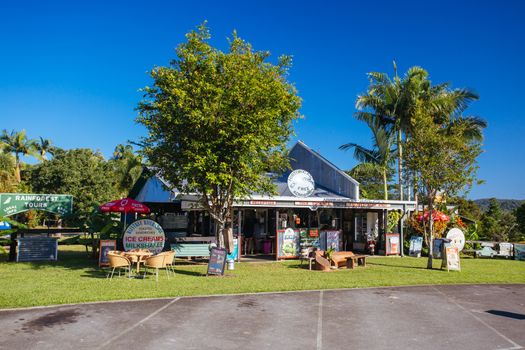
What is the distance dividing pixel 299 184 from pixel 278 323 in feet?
40.1

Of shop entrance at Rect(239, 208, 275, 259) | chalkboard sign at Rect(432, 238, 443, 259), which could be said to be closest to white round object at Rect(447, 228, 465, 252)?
chalkboard sign at Rect(432, 238, 443, 259)

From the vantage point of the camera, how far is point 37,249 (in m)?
17.1

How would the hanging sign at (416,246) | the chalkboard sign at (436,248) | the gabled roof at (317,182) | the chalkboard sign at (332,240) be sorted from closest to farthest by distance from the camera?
the chalkboard sign at (332,240) → the chalkboard sign at (436,248) → the gabled roof at (317,182) → the hanging sign at (416,246)

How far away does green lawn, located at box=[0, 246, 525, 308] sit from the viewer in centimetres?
1047

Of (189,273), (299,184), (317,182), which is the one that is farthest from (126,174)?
(189,273)

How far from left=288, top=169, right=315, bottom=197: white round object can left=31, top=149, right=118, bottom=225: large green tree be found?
82.6 feet

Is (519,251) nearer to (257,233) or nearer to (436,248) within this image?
(436,248)

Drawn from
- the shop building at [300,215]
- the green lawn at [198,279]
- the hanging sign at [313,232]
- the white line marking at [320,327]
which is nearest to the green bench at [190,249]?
the shop building at [300,215]

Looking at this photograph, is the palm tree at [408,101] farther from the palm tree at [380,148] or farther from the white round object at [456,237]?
the white round object at [456,237]

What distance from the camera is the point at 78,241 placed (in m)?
18.8

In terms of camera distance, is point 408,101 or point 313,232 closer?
point 313,232

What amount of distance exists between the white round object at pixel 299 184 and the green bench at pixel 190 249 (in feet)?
16.1

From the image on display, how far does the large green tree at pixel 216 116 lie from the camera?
13812 mm

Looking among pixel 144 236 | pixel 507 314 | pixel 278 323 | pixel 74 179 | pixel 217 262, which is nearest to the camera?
pixel 278 323
